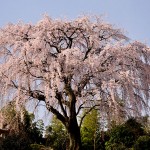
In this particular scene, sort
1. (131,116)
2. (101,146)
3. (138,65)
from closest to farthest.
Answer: (131,116), (138,65), (101,146)

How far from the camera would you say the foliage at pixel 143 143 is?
1916cm

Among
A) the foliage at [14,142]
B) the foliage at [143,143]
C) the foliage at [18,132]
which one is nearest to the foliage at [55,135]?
the foliage at [18,132]

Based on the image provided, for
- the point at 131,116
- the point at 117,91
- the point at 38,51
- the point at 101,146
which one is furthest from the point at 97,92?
the point at 101,146

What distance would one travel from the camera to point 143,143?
1923 cm

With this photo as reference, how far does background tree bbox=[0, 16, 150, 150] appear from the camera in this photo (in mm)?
11797

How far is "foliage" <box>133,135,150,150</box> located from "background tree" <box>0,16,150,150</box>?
668cm

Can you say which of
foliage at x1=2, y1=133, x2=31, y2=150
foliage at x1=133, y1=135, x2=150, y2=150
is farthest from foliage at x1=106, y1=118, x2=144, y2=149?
foliage at x1=2, y1=133, x2=31, y2=150

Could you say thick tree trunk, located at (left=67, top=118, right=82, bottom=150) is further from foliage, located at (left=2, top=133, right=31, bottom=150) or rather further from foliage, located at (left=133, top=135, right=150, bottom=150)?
foliage, located at (left=2, top=133, right=31, bottom=150)

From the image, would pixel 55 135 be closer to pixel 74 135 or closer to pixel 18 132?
pixel 18 132

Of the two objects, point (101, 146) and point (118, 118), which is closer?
point (118, 118)

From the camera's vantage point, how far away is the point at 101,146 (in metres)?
25.9

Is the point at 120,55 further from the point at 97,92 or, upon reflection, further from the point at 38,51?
the point at 38,51

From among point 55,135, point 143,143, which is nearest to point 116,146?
point 143,143

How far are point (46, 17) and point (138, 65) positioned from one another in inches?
143
